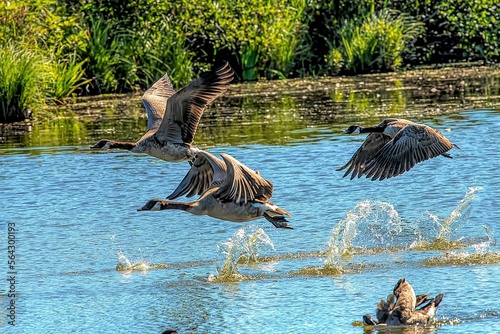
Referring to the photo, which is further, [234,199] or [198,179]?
[198,179]

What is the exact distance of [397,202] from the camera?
12086 mm

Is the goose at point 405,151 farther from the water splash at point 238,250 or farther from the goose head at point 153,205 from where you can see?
the goose head at point 153,205

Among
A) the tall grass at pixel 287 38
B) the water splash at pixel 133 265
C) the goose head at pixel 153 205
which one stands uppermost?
the tall grass at pixel 287 38

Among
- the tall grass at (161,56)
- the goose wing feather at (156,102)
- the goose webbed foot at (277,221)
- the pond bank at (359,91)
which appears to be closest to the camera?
the goose webbed foot at (277,221)

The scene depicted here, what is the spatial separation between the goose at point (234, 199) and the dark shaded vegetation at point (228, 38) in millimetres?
11547

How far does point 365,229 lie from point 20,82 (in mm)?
10278

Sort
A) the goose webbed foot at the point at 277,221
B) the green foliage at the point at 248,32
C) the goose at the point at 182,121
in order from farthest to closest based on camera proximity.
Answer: the green foliage at the point at 248,32 → the goose at the point at 182,121 → the goose webbed foot at the point at 277,221

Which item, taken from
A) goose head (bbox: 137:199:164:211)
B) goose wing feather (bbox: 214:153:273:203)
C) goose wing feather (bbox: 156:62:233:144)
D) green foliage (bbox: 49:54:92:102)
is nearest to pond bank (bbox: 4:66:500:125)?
green foliage (bbox: 49:54:92:102)

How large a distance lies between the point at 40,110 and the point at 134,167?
21.5 feet

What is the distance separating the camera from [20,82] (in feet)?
63.7

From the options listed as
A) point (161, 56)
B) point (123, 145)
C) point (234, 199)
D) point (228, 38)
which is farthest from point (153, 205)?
point (228, 38)

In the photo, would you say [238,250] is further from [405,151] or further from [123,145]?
[123,145]

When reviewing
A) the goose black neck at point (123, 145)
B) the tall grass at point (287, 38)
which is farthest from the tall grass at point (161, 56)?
the goose black neck at point (123, 145)

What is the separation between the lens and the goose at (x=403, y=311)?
750 cm
